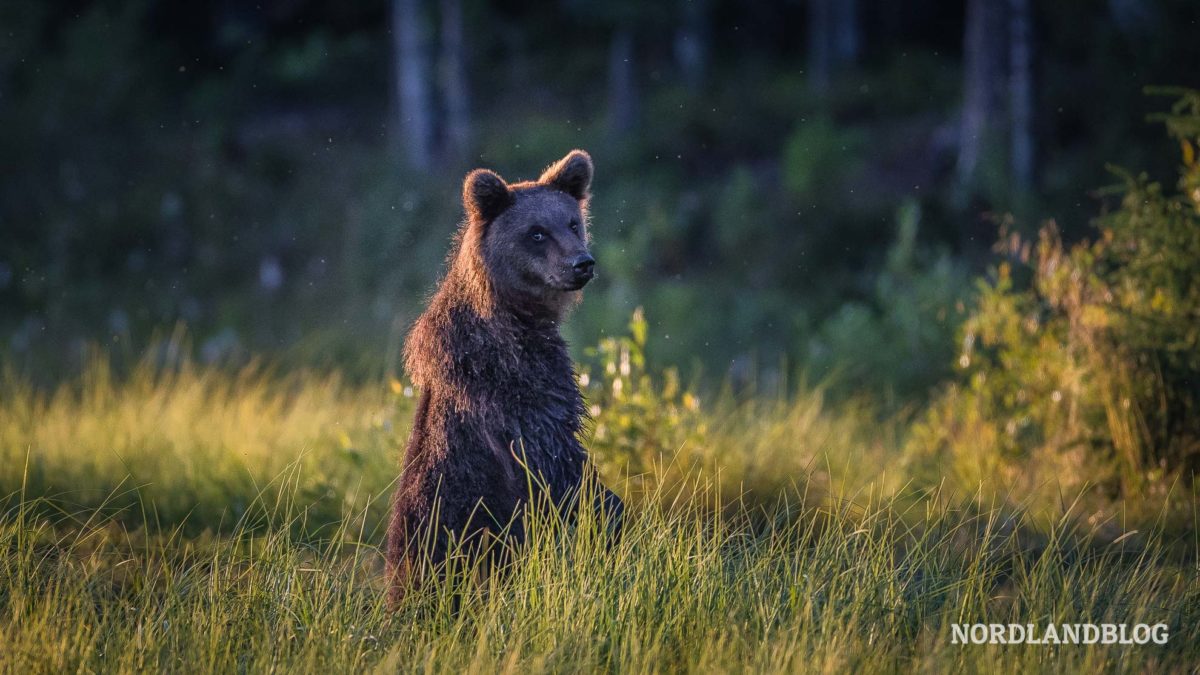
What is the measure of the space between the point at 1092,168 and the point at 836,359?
512 centimetres

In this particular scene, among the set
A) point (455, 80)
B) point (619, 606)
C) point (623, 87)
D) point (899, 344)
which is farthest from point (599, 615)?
point (623, 87)

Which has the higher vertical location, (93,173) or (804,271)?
(93,173)

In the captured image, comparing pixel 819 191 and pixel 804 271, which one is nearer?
pixel 804 271

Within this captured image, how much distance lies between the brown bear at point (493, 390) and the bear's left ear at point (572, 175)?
0.66 feet

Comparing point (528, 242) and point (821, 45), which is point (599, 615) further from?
point (821, 45)

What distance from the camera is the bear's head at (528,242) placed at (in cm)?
498

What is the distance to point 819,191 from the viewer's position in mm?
16609

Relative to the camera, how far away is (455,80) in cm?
2089

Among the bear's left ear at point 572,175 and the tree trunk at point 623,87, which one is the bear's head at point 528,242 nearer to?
the bear's left ear at point 572,175

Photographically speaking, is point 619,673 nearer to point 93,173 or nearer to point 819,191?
point 819,191

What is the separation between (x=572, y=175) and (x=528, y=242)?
0.49m

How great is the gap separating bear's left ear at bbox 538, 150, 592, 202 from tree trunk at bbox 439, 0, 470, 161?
1482 centimetres

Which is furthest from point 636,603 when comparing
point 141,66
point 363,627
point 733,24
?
point 733,24

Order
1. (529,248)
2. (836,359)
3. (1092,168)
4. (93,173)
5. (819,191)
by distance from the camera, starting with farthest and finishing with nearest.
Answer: (93,173) < (819,191) < (1092,168) < (836,359) < (529,248)
